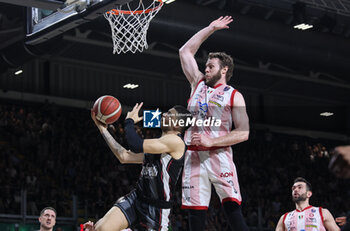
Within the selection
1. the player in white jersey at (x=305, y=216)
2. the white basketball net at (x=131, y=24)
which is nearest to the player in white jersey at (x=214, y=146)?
the white basketball net at (x=131, y=24)

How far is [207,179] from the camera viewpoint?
6375mm

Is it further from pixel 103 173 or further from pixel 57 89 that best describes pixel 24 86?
pixel 103 173

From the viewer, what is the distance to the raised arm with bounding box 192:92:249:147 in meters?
6.21

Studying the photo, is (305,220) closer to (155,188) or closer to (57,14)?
(155,188)

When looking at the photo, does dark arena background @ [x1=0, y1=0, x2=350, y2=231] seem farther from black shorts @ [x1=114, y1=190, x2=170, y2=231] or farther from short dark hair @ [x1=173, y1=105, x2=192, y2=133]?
black shorts @ [x1=114, y1=190, x2=170, y2=231]

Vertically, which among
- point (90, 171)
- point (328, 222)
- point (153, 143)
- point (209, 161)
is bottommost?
point (328, 222)

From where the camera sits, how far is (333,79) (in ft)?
88.7

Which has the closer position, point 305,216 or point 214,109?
point 214,109

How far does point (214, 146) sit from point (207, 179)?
12.8 inches

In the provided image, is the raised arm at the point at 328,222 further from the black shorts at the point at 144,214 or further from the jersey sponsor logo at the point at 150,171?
the jersey sponsor logo at the point at 150,171

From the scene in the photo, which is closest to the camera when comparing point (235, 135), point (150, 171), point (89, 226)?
point (235, 135)

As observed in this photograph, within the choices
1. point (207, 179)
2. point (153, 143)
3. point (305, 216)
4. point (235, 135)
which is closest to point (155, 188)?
point (153, 143)

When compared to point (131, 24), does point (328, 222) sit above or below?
below

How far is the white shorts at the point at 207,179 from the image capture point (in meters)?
6.30
